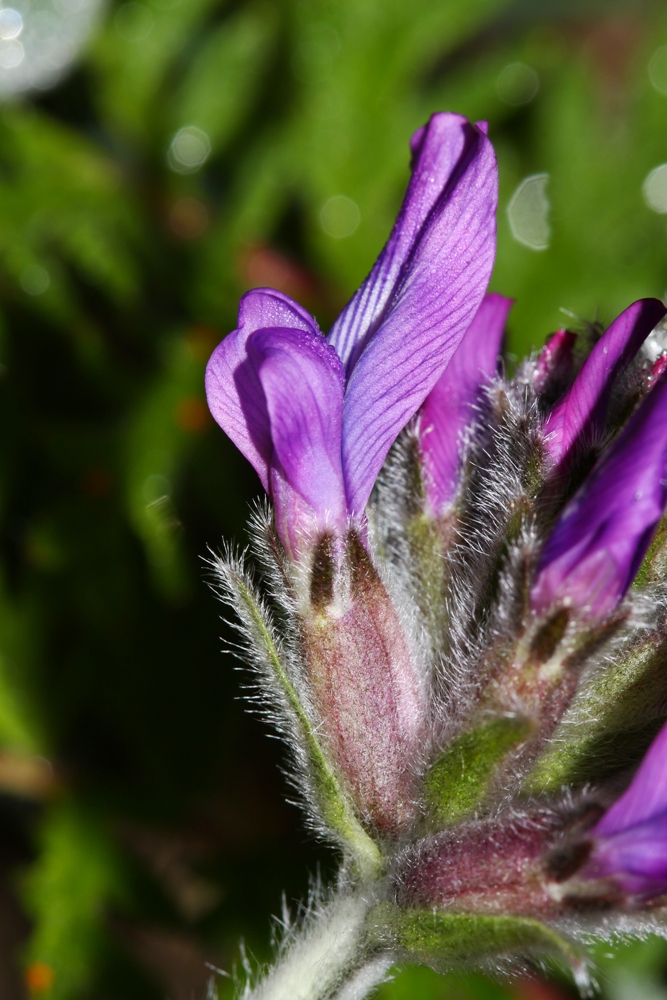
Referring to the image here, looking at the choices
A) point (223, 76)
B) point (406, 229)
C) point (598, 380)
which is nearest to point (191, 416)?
point (223, 76)

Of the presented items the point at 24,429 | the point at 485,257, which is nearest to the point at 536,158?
the point at 24,429

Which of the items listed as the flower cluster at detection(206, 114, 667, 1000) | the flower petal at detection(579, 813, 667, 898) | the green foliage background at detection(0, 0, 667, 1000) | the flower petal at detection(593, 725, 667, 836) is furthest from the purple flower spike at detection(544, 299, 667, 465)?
the green foliage background at detection(0, 0, 667, 1000)

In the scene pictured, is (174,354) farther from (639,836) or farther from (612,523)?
(639,836)

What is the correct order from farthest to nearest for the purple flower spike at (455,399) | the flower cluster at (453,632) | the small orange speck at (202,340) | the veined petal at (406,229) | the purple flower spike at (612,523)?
the small orange speck at (202,340), the purple flower spike at (455,399), the veined petal at (406,229), the flower cluster at (453,632), the purple flower spike at (612,523)

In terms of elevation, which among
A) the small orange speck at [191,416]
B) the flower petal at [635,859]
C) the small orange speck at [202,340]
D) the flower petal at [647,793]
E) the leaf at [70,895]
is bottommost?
the leaf at [70,895]

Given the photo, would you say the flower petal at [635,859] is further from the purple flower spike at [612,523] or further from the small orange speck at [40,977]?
the small orange speck at [40,977]

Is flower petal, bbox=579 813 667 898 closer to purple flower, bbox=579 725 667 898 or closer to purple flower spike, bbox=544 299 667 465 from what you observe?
purple flower, bbox=579 725 667 898

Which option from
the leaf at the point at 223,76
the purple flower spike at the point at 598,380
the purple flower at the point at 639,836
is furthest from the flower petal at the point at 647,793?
the leaf at the point at 223,76
